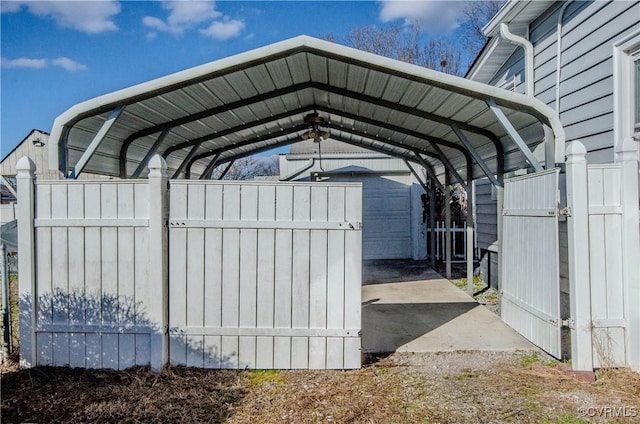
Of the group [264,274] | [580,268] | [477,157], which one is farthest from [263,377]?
[477,157]

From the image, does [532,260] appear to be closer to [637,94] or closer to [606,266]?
[606,266]

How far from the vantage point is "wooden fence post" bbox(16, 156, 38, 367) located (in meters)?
3.50

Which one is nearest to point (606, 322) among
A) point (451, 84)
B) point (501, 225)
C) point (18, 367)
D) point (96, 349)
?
point (501, 225)

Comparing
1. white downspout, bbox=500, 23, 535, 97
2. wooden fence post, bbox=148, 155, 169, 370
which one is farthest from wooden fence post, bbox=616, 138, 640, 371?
wooden fence post, bbox=148, 155, 169, 370

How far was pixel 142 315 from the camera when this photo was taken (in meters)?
3.52

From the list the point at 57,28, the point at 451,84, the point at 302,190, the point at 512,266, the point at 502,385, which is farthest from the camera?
the point at 57,28

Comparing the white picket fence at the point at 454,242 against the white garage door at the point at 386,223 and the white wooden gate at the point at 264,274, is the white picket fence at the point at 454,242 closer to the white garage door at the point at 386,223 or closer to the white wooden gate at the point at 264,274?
the white garage door at the point at 386,223

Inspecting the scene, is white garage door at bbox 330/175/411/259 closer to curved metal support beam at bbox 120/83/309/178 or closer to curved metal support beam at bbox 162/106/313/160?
curved metal support beam at bbox 162/106/313/160

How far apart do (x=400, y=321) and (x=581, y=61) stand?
3740mm

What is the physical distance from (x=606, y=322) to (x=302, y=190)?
2.73 meters

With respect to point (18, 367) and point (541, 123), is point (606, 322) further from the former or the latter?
point (18, 367)

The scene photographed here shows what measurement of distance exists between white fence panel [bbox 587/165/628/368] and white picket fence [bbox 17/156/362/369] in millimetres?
1943

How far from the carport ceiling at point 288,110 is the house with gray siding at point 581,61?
0.65 metres

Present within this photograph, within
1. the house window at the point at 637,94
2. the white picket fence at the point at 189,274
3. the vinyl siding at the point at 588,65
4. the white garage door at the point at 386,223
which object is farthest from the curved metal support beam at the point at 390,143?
the white picket fence at the point at 189,274
